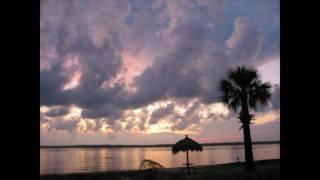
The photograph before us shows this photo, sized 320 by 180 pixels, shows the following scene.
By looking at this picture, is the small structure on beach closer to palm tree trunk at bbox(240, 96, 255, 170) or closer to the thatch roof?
the thatch roof

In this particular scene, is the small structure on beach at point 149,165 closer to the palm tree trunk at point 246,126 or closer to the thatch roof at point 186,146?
the thatch roof at point 186,146

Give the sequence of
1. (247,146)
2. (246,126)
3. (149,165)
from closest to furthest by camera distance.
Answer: (149,165) → (247,146) → (246,126)

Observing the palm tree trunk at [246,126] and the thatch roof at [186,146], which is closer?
the palm tree trunk at [246,126]

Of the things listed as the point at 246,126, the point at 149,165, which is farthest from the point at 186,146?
the point at 149,165

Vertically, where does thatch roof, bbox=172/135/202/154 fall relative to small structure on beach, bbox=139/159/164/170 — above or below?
above

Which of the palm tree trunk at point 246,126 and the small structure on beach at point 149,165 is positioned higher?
the palm tree trunk at point 246,126

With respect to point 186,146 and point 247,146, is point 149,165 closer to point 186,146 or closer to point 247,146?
point 186,146

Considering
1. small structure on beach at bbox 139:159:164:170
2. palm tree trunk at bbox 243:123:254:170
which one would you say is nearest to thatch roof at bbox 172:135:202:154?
palm tree trunk at bbox 243:123:254:170

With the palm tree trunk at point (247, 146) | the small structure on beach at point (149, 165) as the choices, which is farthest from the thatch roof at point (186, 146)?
the small structure on beach at point (149, 165)
